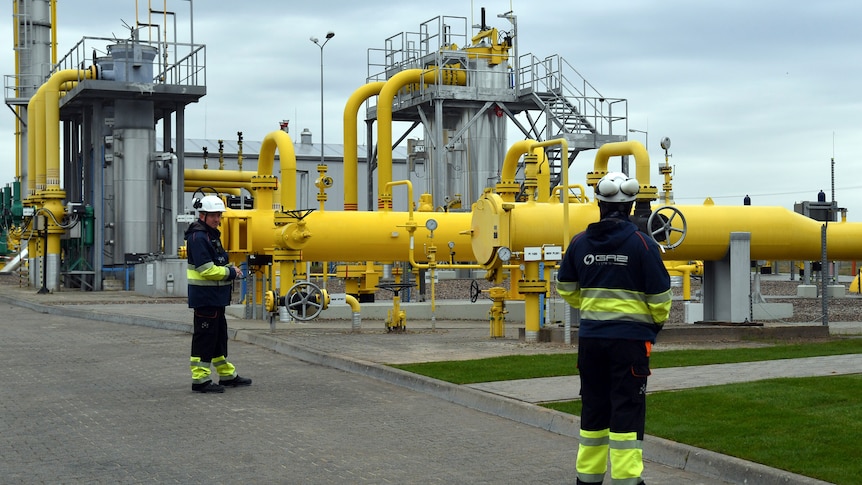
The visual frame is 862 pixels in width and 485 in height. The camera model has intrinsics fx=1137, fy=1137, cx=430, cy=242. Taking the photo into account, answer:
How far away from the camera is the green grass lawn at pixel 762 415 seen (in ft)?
24.0

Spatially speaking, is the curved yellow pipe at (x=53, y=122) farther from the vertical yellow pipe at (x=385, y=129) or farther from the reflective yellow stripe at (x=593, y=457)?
the reflective yellow stripe at (x=593, y=457)

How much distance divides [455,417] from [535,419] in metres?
0.80

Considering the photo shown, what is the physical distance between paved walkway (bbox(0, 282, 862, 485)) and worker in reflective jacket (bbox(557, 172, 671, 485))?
3.18 ft

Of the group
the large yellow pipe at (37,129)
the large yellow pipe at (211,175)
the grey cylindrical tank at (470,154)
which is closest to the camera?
the grey cylindrical tank at (470,154)

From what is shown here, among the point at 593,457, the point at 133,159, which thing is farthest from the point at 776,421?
the point at 133,159

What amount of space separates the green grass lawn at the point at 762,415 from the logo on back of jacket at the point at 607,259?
1748mm

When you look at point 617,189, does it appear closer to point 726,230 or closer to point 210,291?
point 210,291

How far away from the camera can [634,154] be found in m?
16.5

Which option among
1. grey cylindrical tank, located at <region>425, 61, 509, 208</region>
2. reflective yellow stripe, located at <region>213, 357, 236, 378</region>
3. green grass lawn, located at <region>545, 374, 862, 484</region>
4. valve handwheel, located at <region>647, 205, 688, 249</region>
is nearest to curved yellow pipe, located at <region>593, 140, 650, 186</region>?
valve handwheel, located at <region>647, 205, 688, 249</region>

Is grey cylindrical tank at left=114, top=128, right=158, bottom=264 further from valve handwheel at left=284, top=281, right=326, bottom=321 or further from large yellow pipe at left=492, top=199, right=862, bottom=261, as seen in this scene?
large yellow pipe at left=492, top=199, right=862, bottom=261

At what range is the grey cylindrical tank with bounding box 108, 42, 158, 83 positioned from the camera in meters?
35.2

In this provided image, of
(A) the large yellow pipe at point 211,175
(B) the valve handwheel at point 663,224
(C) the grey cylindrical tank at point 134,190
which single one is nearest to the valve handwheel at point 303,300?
(B) the valve handwheel at point 663,224

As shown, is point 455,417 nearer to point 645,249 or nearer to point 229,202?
point 645,249

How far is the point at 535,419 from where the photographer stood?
31.1 ft
